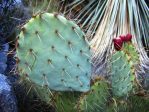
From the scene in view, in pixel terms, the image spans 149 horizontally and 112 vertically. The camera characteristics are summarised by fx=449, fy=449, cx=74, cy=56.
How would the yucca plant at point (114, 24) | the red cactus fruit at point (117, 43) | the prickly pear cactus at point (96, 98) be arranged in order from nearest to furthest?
the prickly pear cactus at point (96, 98) → the red cactus fruit at point (117, 43) → the yucca plant at point (114, 24)

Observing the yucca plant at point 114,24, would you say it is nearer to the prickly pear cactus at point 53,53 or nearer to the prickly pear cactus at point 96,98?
the prickly pear cactus at point 96,98

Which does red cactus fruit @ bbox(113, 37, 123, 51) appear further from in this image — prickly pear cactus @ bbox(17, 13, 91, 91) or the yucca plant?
the yucca plant

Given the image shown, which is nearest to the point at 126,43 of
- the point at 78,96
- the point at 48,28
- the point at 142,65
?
the point at 78,96

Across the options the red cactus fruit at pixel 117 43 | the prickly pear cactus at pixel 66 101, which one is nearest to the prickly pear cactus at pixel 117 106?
the prickly pear cactus at pixel 66 101

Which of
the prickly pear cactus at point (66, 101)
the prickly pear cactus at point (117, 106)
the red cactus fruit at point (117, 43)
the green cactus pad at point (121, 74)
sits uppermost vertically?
the red cactus fruit at point (117, 43)

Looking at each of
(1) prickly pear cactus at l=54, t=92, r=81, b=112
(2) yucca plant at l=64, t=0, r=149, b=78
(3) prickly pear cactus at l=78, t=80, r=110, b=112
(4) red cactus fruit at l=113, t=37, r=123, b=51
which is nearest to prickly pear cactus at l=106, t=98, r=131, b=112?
(3) prickly pear cactus at l=78, t=80, r=110, b=112

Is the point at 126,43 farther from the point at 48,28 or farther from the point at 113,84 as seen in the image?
the point at 48,28
